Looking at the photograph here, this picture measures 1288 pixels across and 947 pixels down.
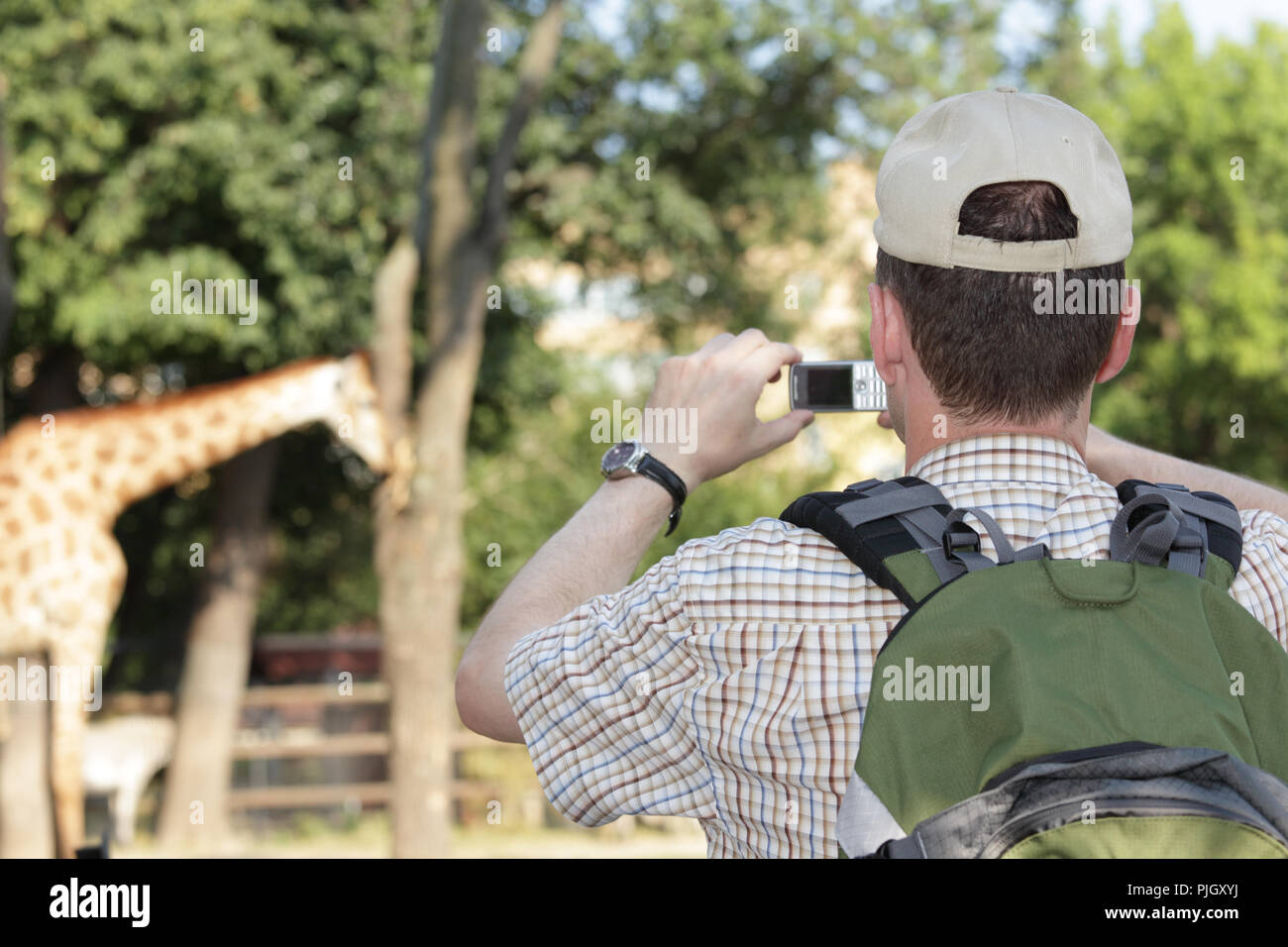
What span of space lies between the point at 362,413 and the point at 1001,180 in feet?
26.0

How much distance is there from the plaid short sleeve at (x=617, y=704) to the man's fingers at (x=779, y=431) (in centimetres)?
30

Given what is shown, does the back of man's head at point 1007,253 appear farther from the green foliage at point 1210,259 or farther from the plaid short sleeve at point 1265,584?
the green foliage at point 1210,259

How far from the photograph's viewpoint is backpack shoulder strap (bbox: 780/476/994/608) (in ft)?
3.90

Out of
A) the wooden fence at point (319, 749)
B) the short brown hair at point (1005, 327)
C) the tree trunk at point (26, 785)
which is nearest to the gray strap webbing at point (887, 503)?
the short brown hair at point (1005, 327)

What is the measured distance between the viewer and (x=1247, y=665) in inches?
46.1

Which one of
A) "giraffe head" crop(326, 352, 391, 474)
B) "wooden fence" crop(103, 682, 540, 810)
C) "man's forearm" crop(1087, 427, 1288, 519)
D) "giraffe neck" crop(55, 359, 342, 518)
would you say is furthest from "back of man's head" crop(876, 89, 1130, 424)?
"wooden fence" crop(103, 682, 540, 810)

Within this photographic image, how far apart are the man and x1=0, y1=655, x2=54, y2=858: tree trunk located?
9.55 metres

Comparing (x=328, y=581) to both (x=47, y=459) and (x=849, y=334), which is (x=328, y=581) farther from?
(x=47, y=459)

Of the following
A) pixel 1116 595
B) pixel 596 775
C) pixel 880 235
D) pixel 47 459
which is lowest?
pixel 596 775

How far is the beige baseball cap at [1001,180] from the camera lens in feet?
4.28

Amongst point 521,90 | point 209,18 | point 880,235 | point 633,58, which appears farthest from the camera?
point 633,58

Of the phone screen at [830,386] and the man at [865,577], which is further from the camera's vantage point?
the phone screen at [830,386]
